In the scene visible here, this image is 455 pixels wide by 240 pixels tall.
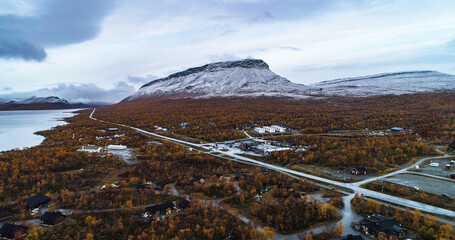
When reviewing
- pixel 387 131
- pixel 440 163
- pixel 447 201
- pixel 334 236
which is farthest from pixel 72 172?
pixel 387 131

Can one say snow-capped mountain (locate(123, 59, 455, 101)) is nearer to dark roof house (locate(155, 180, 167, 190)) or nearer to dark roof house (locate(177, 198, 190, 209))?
dark roof house (locate(155, 180, 167, 190))

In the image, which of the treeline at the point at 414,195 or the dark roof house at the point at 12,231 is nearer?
the dark roof house at the point at 12,231

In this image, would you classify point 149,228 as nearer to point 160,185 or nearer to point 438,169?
point 160,185

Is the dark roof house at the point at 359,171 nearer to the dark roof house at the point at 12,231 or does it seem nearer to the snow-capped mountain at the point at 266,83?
the dark roof house at the point at 12,231

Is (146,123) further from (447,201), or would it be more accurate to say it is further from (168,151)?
(447,201)

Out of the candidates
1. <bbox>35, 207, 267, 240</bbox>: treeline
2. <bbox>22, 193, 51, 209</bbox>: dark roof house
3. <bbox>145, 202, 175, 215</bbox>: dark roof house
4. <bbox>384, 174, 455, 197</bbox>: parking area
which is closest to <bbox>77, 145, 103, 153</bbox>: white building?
<bbox>22, 193, 51, 209</bbox>: dark roof house

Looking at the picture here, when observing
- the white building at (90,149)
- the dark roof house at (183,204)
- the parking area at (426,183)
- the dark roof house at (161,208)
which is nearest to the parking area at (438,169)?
the parking area at (426,183)

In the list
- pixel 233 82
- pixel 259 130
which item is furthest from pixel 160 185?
pixel 233 82

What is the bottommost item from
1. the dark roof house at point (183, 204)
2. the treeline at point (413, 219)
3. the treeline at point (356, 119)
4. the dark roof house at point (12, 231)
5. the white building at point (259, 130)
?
the treeline at point (413, 219)

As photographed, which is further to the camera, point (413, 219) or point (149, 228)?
point (413, 219)
